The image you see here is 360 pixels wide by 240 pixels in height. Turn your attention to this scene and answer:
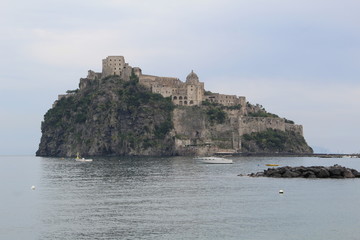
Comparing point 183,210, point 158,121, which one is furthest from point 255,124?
point 183,210

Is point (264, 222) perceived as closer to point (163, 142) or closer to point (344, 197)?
point (344, 197)

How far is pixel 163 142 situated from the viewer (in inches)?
7136

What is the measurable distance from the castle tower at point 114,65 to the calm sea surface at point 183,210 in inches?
4822

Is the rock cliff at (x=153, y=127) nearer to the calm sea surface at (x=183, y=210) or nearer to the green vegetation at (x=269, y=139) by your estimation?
the green vegetation at (x=269, y=139)

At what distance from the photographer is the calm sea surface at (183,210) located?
40.3m

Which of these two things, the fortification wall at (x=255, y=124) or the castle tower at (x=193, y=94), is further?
the fortification wall at (x=255, y=124)

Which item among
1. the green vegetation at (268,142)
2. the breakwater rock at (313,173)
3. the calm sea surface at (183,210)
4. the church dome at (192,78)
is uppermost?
the church dome at (192,78)

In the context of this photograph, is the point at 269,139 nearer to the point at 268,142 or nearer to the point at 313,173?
the point at 268,142

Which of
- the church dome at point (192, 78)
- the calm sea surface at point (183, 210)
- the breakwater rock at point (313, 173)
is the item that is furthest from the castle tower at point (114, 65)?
the calm sea surface at point (183, 210)

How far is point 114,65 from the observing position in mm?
197625

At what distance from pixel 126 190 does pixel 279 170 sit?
1243 inches

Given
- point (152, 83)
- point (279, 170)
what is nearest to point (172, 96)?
point (152, 83)

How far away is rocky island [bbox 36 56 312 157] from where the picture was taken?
596ft

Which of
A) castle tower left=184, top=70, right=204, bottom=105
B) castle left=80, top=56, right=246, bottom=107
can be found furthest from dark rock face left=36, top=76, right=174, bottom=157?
castle tower left=184, top=70, right=204, bottom=105
